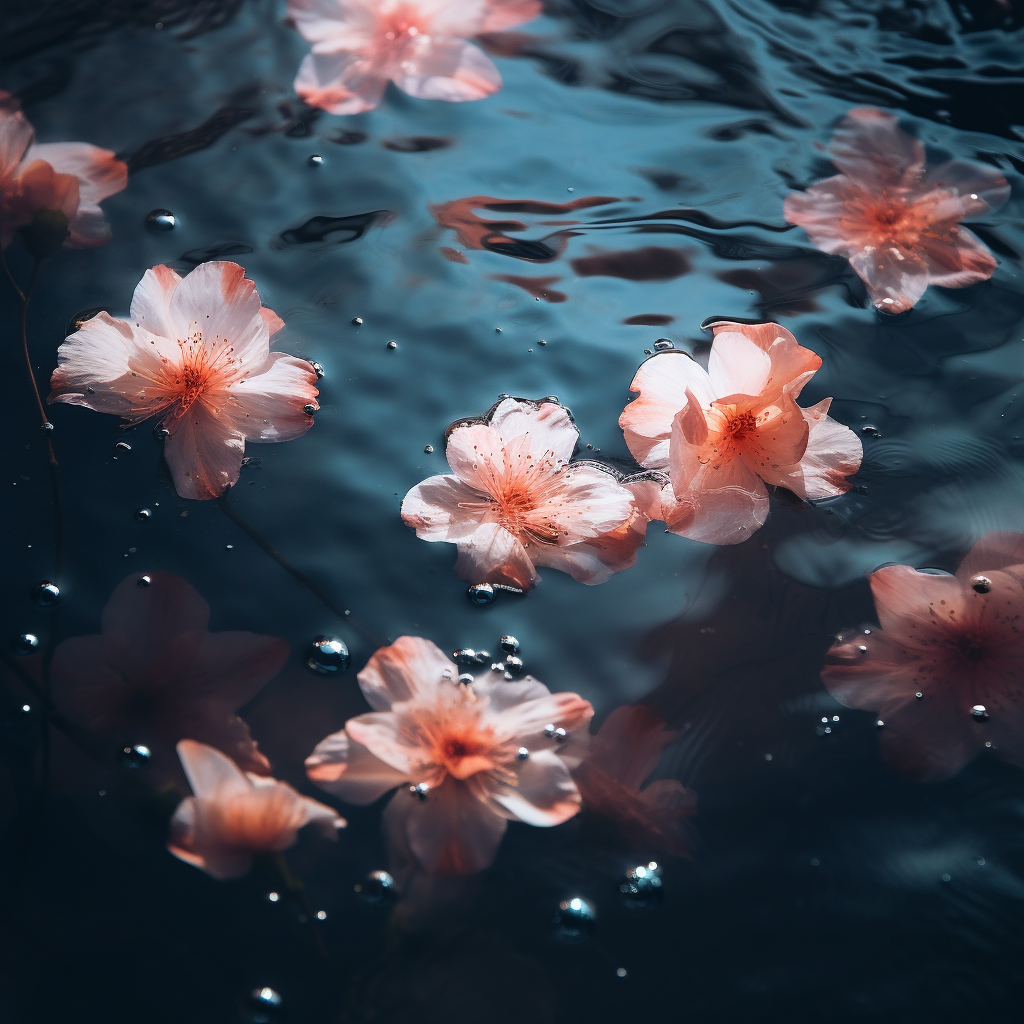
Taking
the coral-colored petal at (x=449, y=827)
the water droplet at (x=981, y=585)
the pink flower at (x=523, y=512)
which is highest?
the pink flower at (x=523, y=512)

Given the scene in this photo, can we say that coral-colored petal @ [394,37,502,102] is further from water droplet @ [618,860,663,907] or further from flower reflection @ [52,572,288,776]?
water droplet @ [618,860,663,907]

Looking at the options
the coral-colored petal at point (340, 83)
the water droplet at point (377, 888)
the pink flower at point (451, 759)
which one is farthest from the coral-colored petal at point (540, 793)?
the coral-colored petal at point (340, 83)

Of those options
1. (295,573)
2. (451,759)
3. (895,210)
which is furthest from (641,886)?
(895,210)

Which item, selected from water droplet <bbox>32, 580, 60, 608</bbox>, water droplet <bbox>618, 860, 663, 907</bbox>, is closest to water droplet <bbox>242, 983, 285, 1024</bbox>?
water droplet <bbox>618, 860, 663, 907</bbox>

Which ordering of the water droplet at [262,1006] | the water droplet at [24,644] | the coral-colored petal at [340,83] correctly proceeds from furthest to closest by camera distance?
the coral-colored petal at [340,83] < the water droplet at [24,644] < the water droplet at [262,1006]

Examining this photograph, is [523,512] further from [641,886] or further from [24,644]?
[24,644]

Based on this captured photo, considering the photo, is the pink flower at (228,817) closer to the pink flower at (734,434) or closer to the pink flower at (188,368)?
the pink flower at (188,368)
